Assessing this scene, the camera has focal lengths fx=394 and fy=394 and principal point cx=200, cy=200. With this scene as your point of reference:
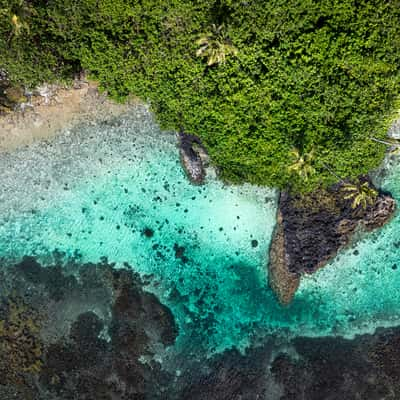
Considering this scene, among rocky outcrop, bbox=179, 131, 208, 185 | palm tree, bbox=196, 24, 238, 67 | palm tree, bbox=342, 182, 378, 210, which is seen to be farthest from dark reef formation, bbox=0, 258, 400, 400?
palm tree, bbox=196, 24, 238, 67

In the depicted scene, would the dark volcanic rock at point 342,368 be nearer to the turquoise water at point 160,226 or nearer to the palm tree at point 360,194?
the turquoise water at point 160,226

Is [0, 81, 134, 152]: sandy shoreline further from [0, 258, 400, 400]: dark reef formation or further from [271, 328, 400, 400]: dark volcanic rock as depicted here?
[271, 328, 400, 400]: dark volcanic rock

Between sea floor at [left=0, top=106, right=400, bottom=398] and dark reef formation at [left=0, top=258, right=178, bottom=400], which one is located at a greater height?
sea floor at [left=0, top=106, right=400, bottom=398]

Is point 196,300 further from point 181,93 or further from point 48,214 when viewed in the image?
point 181,93

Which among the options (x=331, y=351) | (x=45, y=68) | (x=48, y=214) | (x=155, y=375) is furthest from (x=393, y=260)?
(x=45, y=68)

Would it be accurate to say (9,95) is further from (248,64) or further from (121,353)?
(121,353)

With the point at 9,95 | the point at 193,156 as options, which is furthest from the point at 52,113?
the point at 193,156
